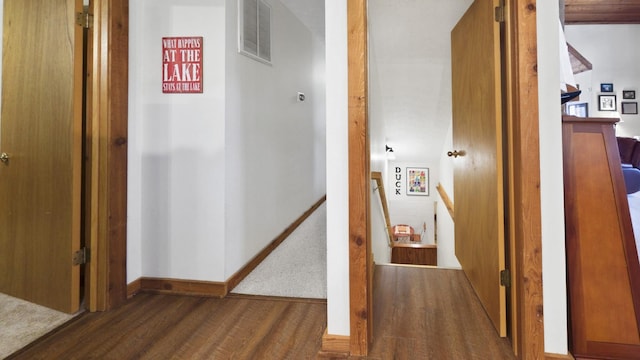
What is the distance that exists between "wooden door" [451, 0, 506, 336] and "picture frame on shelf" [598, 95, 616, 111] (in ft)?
23.8

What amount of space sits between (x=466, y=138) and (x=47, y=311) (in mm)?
2817

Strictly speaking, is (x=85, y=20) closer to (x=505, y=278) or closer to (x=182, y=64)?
(x=182, y=64)

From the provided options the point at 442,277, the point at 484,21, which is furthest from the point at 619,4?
the point at 442,277

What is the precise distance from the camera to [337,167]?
150 cm

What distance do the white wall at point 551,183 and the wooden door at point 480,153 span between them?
0.73 feet

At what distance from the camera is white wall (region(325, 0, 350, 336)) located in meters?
1.48

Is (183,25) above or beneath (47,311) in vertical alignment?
above

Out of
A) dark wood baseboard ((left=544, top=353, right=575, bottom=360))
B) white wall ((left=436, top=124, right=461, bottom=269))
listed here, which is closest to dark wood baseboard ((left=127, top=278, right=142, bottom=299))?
dark wood baseboard ((left=544, top=353, right=575, bottom=360))

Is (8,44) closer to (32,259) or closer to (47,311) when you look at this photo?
(32,259)

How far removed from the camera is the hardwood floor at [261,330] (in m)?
1.50

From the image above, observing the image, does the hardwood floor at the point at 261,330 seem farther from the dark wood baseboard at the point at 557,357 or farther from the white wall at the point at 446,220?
the white wall at the point at 446,220

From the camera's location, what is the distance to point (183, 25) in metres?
2.11

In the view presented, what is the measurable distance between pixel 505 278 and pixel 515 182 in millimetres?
494

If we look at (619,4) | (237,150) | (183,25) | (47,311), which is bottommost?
(47,311)
